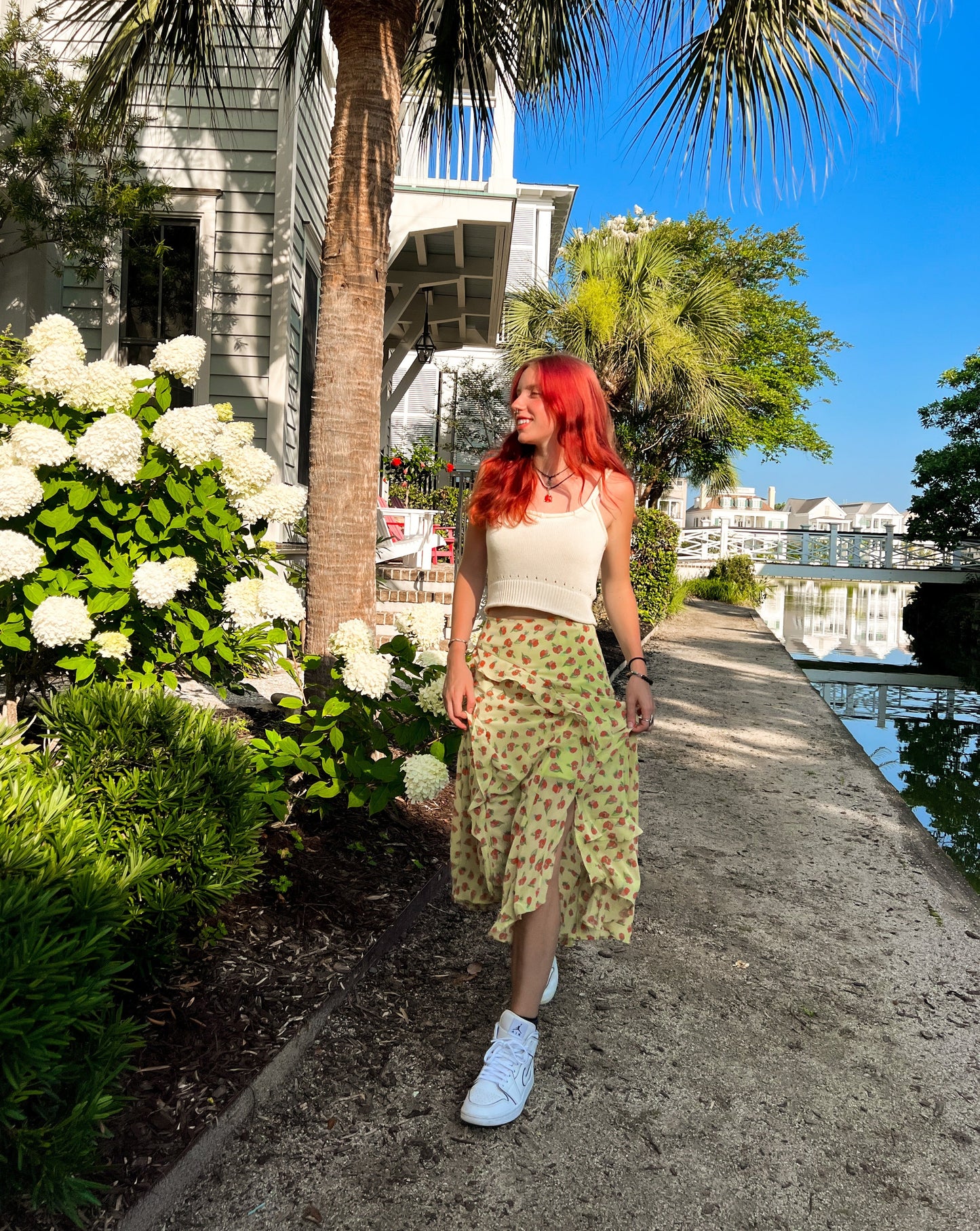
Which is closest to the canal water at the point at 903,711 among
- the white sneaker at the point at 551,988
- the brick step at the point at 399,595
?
the white sneaker at the point at 551,988

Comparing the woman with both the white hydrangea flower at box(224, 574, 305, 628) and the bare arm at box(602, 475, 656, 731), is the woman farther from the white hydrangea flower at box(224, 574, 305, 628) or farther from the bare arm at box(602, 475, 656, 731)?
the white hydrangea flower at box(224, 574, 305, 628)

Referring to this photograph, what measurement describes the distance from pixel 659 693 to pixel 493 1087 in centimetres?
628

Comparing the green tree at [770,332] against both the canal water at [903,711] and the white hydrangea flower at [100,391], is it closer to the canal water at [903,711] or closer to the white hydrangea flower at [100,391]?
the canal water at [903,711]

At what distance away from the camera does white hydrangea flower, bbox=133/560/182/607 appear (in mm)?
2723

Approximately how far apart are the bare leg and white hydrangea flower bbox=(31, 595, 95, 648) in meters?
1.45

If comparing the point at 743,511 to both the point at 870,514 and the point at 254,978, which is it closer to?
the point at 870,514

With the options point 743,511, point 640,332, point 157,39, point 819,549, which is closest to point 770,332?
point 819,549

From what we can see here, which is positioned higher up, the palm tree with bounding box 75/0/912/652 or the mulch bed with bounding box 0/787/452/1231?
the palm tree with bounding box 75/0/912/652

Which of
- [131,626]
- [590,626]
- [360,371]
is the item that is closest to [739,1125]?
[590,626]

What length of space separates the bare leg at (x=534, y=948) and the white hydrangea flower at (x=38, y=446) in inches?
69.5

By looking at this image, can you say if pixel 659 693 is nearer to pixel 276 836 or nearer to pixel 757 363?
pixel 276 836

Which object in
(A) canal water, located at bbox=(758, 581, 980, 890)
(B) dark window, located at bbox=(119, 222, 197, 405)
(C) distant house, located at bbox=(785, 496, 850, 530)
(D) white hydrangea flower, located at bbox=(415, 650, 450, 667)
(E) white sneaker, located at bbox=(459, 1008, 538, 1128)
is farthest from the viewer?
(C) distant house, located at bbox=(785, 496, 850, 530)

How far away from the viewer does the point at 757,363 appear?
3438 cm

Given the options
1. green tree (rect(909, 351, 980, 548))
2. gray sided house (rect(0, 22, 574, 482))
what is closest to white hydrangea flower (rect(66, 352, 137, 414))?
gray sided house (rect(0, 22, 574, 482))
